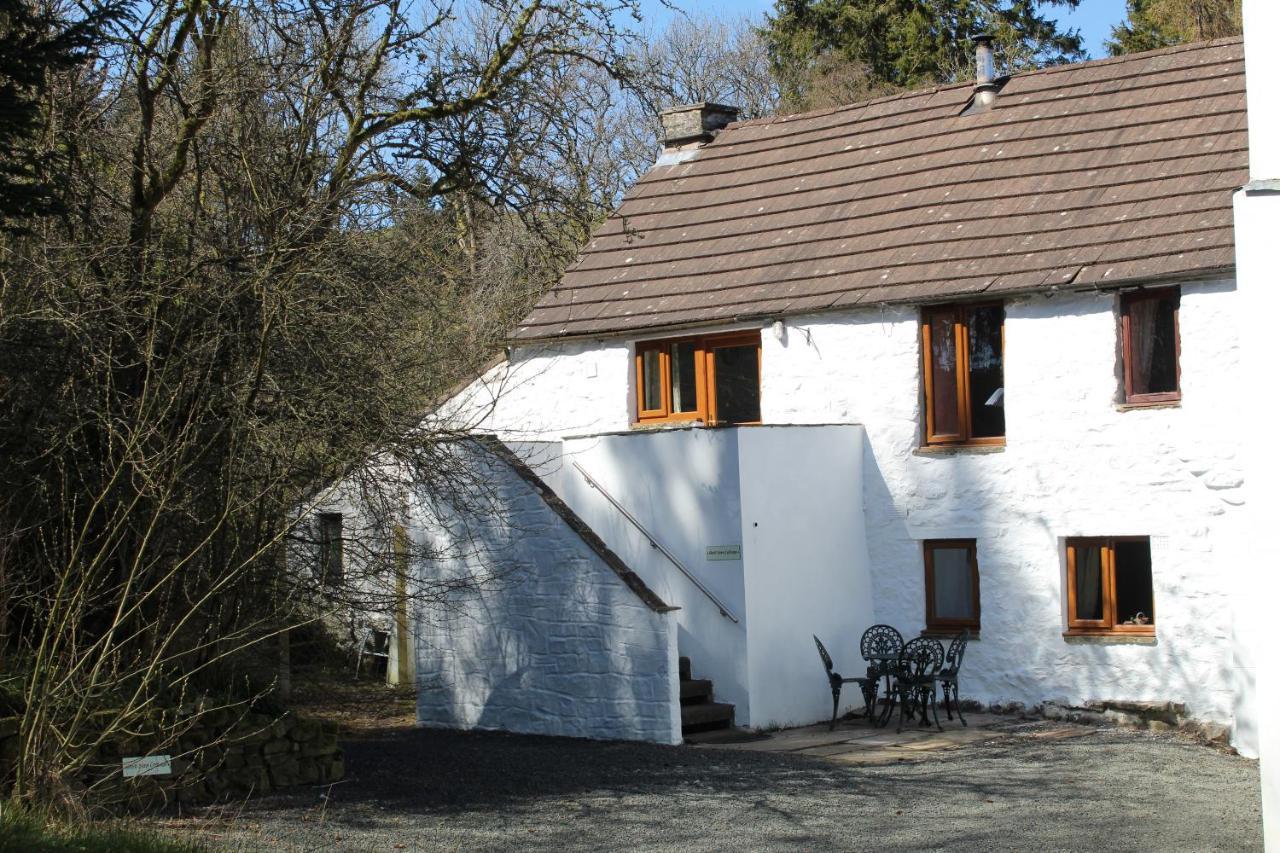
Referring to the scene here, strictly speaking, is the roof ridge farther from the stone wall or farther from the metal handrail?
the stone wall

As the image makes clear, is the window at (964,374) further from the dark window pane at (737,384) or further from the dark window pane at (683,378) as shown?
the dark window pane at (683,378)

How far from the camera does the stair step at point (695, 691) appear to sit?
52.5ft

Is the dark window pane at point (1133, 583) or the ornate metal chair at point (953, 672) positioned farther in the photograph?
the dark window pane at point (1133, 583)

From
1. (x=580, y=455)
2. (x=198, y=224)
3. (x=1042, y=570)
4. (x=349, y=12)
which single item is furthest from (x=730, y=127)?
(x=198, y=224)

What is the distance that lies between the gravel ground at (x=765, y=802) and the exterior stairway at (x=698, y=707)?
824 mm

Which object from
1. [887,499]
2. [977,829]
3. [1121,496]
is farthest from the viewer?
[887,499]

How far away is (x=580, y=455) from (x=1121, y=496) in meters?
5.53

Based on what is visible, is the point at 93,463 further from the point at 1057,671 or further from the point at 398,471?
the point at 1057,671

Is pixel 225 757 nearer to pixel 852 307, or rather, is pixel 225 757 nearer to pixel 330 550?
pixel 330 550

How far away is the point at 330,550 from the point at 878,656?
595cm

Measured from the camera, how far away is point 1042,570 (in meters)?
16.2

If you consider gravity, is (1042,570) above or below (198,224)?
below

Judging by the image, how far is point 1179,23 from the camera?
3247 centimetres

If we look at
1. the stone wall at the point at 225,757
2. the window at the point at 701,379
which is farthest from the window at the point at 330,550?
the window at the point at 701,379
